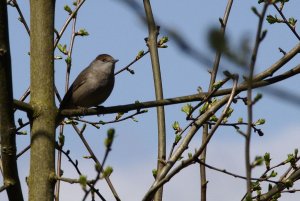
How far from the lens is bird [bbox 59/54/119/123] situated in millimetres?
8633

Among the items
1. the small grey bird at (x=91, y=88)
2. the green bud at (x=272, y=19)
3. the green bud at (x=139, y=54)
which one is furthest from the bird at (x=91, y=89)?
the green bud at (x=272, y=19)

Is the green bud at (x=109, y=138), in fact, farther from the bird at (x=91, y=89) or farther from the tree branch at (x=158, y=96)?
the bird at (x=91, y=89)

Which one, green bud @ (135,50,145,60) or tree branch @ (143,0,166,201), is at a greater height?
green bud @ (135,50,145,60)

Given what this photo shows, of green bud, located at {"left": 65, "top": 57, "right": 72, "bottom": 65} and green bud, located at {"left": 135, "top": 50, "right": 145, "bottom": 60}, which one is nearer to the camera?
green bud, located at {"left": 65, "top": 57, "right": 72, "bottom": 65}

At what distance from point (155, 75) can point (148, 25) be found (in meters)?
3.35

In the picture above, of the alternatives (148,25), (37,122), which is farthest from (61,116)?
(148,25)

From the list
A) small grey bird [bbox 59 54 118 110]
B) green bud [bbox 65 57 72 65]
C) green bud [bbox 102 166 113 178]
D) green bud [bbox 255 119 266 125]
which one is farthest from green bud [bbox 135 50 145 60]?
green bud [bbox 102 166 113 178]

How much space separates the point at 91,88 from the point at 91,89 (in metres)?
0.03

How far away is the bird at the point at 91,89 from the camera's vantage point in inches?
340

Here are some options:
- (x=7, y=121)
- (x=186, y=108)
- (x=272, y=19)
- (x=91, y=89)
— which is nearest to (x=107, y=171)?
(x=7, y=121)

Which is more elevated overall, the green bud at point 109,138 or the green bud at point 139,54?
the green bud at point 139,54

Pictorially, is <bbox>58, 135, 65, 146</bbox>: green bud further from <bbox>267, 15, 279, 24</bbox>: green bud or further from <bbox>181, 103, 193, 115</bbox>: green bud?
<bbox>267, 15, 279, 24</bbox>: green bud

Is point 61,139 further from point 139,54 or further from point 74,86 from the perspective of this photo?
point 74,86

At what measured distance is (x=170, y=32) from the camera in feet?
4.20
